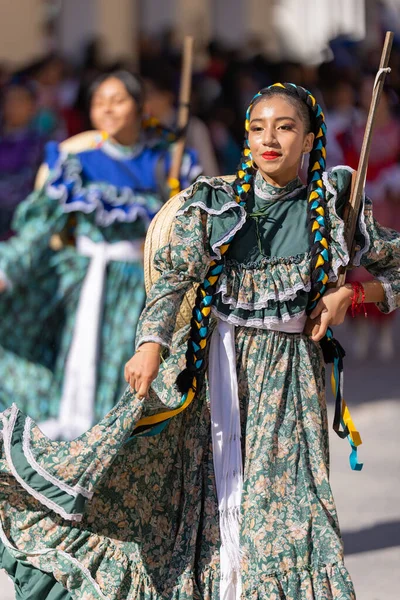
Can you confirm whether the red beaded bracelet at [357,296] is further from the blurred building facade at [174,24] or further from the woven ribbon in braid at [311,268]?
the blurred building facade at [174,24]

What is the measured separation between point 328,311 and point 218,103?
316 inches

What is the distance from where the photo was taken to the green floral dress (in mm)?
3807

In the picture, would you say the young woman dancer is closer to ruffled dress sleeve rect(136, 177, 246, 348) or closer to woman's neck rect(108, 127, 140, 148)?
ruffled dress sleeve rect(136, 177, 246, 348)

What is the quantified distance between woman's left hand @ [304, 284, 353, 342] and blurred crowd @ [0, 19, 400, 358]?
5.23 meters

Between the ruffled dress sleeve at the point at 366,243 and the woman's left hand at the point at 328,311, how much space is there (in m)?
0.05

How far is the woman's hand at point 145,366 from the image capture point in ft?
12.2

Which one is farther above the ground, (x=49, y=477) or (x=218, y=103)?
(x=218, y=103)

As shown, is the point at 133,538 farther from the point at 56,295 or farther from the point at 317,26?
the point at 317,26

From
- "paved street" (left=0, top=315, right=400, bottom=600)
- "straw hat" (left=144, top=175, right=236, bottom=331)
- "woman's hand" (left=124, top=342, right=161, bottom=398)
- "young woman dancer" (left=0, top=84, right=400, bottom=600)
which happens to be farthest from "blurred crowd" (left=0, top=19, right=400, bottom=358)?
"woman's hand" (left=124, top=342, right=161, bottom=398)

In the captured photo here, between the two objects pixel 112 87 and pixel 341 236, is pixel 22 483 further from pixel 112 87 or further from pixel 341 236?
pixel 112 87

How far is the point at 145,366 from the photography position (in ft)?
12.1

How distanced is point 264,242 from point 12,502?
1073 mm

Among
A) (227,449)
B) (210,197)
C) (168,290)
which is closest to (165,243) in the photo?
(210,197)

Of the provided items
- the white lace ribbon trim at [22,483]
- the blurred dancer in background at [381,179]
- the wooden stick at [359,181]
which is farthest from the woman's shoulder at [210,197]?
the blurred dancer in background at [381,179]
